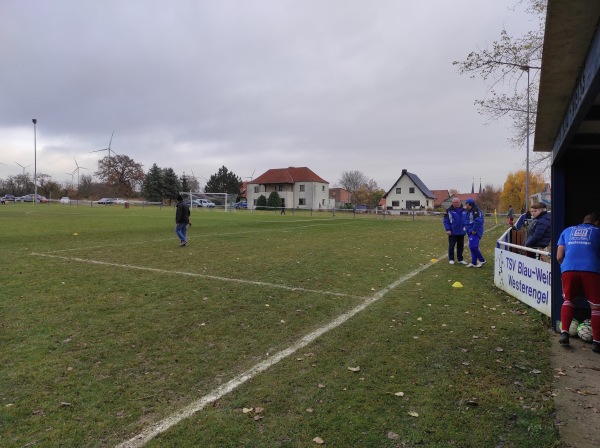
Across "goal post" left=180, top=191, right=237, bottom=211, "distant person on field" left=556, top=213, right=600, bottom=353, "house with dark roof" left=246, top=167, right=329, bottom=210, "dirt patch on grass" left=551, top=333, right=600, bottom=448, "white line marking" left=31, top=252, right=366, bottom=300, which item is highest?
"house with dark roof" left=246, top=167, right=329, bottom=210

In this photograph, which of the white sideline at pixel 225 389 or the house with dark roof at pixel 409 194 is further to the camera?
the house with dark roof at pixel 409 194

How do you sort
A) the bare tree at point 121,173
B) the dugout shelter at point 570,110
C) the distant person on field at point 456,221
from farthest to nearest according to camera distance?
the bare tree at point 121,173 < the distant person on field at point 456,221 < the dugout shelter at point 570,110

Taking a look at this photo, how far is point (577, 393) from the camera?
142 inches

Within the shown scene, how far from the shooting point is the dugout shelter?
7.74 feet

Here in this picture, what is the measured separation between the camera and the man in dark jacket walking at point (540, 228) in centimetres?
747

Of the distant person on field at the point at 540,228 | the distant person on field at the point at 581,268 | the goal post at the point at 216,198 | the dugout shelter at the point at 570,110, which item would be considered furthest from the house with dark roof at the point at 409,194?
the distant person on field at the point at 581,268

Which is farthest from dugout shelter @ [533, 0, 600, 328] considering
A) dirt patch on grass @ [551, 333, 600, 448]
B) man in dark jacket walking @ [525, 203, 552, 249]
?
man in dark jacket walking @ [525, 203, 552, 249]

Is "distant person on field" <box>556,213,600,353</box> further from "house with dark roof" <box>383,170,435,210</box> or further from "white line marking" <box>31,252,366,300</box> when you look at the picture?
"house with dark roof" <box>383,170,435,210</box>

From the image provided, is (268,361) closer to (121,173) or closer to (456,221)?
(456,221)

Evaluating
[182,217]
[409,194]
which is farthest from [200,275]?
[409,194]

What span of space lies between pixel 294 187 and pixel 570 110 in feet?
255

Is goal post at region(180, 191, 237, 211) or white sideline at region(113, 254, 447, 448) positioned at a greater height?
goal post at region(180, 191, 237, 211)

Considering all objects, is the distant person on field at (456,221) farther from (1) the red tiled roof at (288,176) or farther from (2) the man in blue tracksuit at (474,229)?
(1) the red tiled roof at (288,176)

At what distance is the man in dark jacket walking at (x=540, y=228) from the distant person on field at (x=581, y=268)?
2.77 metres
